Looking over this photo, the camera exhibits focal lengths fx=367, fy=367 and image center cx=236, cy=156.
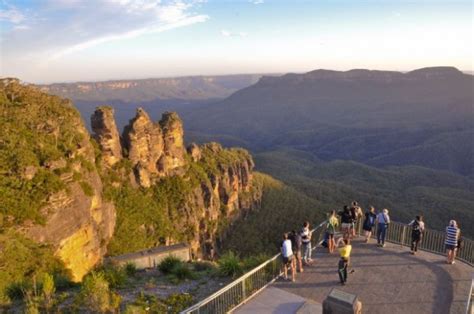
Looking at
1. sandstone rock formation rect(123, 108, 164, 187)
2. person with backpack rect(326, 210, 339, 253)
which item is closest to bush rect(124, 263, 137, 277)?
person with backpack rect(326, 210, 339, 253)

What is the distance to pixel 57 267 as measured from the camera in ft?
89.0

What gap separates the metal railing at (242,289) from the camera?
1543cm

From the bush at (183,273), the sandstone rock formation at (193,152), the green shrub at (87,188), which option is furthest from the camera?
the sandstone rock formation at (193,152)

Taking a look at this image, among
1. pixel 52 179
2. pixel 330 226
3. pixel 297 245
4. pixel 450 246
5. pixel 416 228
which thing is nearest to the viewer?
pixel 297 245

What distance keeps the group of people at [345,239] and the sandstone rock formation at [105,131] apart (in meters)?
32.5

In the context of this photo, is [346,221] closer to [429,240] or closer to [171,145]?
[429,240]

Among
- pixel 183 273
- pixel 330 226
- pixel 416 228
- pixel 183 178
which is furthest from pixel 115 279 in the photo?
pixel 183 178

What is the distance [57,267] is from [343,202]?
6772 centimetres

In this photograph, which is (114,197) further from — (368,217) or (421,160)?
(421,160)

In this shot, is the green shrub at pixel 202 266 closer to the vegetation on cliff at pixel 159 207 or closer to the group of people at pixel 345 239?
the group of people at pixel 345 239

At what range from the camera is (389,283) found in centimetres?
1886

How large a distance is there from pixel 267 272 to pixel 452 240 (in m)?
10.4

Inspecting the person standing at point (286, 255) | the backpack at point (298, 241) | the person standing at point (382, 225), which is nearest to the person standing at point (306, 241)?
the backpack at point (298, 241)

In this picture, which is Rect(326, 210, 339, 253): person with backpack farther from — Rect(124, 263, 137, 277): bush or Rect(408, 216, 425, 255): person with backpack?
Rect(124, 263, 137, 277): bush
